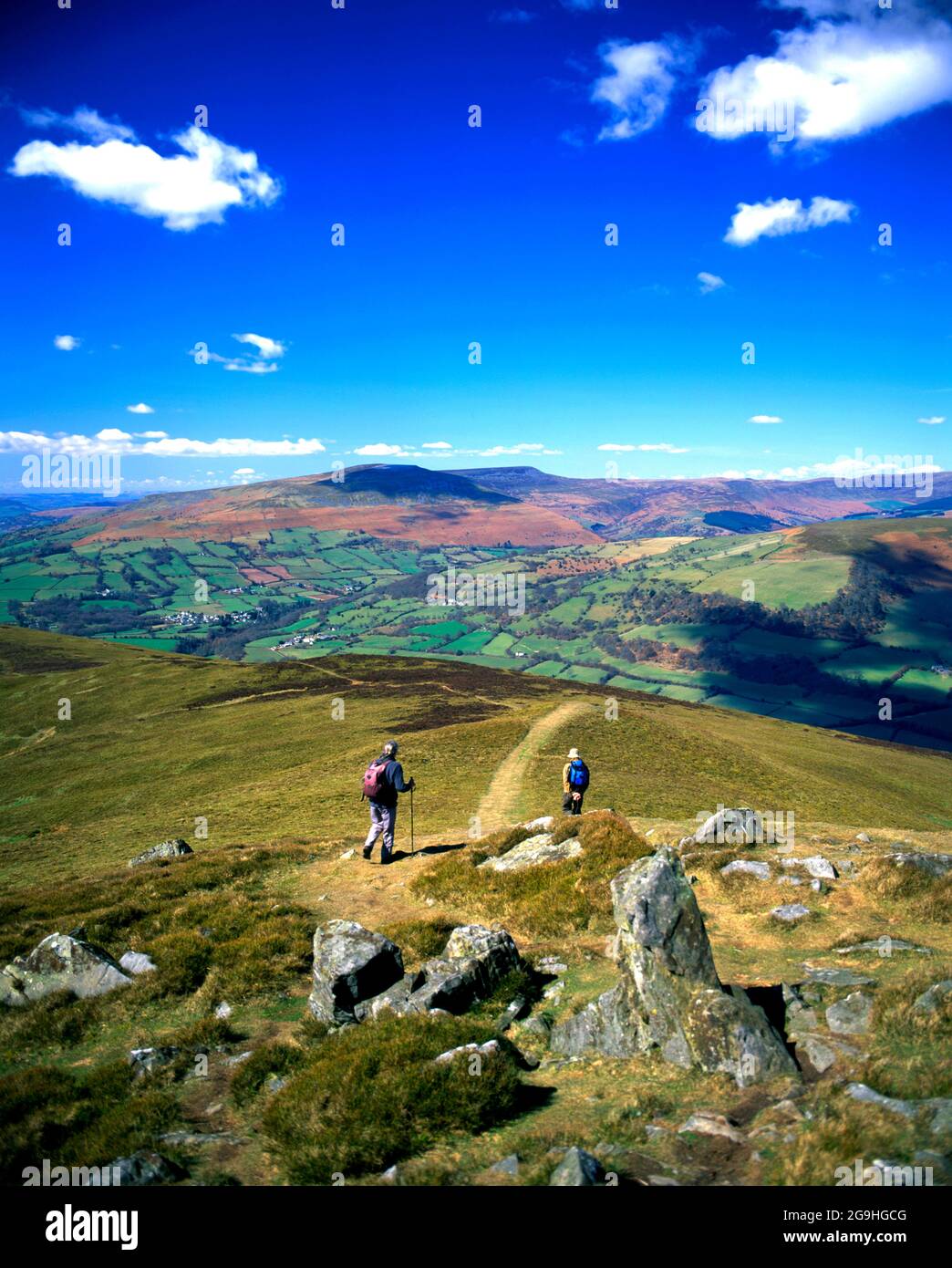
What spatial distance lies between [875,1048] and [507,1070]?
18.5 feet

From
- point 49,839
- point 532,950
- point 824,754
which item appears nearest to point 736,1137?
point 532,950

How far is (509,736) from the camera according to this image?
56.4 meters

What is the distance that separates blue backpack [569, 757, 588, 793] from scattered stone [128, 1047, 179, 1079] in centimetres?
1818

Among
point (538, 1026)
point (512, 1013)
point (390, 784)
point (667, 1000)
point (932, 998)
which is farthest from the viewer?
point (390, 784)

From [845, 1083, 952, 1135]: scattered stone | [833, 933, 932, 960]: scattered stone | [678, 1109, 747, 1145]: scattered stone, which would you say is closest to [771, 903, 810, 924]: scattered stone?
[833, 933, 932, 960]: scattered stone

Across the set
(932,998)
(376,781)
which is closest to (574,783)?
(376,781)

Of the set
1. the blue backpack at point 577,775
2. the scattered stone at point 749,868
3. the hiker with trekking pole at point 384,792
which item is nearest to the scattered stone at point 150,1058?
the hiker with trekking pole at point 384,792

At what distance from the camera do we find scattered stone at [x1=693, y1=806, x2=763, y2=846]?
75.6 feet

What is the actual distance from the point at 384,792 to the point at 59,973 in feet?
34.8

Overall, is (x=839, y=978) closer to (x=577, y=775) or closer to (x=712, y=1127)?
(x=712, y=1127)

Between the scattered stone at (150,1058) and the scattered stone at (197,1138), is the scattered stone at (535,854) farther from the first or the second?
the scattered stone at (197,1138)

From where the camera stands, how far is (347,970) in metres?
13.0

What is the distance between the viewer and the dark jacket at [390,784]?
898 inches
